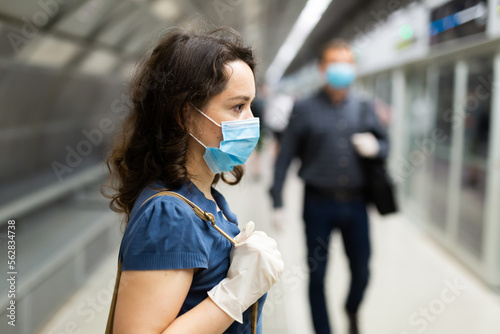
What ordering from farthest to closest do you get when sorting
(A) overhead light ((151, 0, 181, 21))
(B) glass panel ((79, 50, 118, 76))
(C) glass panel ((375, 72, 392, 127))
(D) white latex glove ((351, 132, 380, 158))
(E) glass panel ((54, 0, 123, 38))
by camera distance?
(C) glass panel ((375, 72, 392, 127)), (B) glass panel ((79, 50, 118, 76)), (A) overhead light ((151, 0, 181, 21)), (E) glass panel ((54, 0, 123, 38)), (D) white latex glove ((351, 132, 380, 158))

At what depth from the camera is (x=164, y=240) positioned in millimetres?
995

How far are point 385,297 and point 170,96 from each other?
3366mm

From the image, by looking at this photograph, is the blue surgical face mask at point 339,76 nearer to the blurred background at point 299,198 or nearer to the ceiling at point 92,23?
the blurred background at point 299,198

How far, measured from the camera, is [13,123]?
486 centimetres

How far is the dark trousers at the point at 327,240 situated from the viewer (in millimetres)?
2711

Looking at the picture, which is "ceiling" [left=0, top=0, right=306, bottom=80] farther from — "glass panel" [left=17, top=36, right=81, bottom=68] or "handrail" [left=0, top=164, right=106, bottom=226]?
"handrail" [left=0, top=164, right=106, bottom=226]

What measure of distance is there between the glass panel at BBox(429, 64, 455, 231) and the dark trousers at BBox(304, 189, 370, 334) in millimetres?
3275

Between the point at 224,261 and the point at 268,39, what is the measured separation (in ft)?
51.7

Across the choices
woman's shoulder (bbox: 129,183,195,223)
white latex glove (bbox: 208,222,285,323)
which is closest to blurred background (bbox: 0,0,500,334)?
woman's shoulder (bbox: 129,183,195,223)

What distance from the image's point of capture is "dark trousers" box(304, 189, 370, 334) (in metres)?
2.71

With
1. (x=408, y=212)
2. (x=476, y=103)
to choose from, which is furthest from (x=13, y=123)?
(x=408, y=212)

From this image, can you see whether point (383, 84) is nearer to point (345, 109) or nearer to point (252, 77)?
point (345, 109)

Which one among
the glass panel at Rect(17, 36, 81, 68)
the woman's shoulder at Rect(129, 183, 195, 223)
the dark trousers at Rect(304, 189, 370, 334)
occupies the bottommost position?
the dark trousers at Rect(304, 189, 370, 334)

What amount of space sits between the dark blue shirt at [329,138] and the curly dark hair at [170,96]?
1.54m
